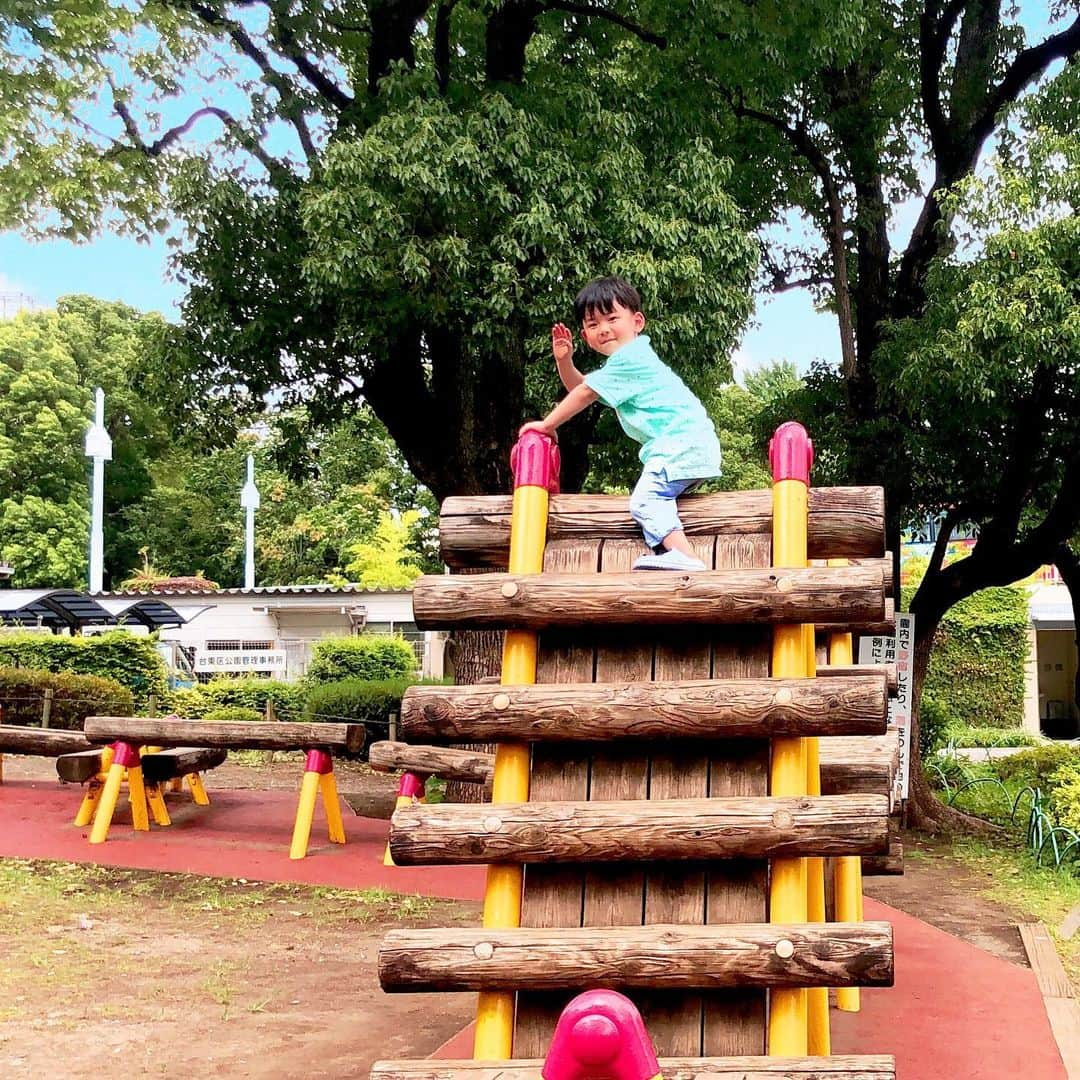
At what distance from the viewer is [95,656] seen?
69.6 ft

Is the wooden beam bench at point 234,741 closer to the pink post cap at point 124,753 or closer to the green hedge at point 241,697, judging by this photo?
the pink post cap at point 124,753

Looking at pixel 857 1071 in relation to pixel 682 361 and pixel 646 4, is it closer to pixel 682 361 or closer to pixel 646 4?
pixel 682 361

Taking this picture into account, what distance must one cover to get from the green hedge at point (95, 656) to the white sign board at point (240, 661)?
17.6 feet

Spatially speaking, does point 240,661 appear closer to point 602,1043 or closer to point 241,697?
point 241,697

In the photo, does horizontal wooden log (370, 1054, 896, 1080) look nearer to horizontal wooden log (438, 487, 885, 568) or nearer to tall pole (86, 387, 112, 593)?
horizontal wooden log (438, 487, 885, 568)

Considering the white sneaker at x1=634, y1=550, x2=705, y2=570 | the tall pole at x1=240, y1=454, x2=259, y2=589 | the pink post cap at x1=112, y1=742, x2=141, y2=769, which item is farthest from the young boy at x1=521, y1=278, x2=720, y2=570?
the tall pole at x1=240, y1=454, x2=259, y2=589

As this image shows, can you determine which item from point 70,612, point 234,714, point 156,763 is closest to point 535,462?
point 156,763

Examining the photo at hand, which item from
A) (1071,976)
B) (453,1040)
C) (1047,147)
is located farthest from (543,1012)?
(1047,147)

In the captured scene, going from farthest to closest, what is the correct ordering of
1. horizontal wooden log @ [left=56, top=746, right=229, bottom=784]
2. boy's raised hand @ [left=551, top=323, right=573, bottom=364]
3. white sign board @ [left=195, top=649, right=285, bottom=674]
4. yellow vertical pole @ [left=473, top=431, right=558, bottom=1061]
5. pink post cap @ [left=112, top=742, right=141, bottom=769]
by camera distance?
white sign board @ [left=195, top=649, right=285, bottom=674], horizontal wooden log @ [left=56, top=746, right=229, bottom=784], pink post cap @ [left=112, top=742, right=141, bottom=769], boy's raised hand @ [left=551, top=323, right=573, bottom=364], yellow vertical pole @ [left=473, top=431, right=558, bottom=1061]

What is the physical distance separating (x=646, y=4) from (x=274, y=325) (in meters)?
4.53

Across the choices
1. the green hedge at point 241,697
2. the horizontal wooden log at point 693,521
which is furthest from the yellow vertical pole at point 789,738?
the green hedge at point 241,697

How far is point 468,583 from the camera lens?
4.21 m

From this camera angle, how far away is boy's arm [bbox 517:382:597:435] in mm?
4746

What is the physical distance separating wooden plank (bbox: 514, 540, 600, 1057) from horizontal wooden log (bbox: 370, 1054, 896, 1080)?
0.94 ft
